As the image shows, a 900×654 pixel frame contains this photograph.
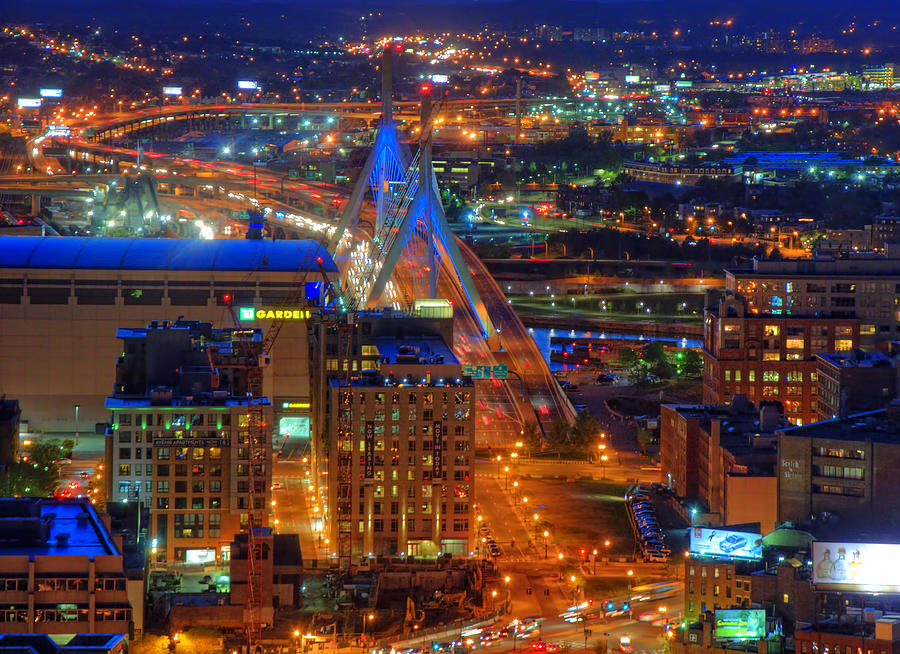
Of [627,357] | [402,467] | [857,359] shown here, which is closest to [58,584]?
[402,467]

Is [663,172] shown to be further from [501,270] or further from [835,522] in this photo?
[835,522]

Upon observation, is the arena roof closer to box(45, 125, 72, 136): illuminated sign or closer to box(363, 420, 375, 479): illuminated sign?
box(363, 420, 375, 479): illuminated sign

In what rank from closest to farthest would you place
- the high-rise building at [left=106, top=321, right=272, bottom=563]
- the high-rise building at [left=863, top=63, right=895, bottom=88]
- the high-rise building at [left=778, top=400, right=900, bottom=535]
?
the high-rise building at [left=778, top=400, right=900, bottom=535], the high-rise building at [left=106, top=321, right=272, bottom=563], the high-rise building at [left=863, top=63, right=895, bottom=88]

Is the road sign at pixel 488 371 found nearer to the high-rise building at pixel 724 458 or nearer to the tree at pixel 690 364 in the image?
the high-rise building at pixel 724 458

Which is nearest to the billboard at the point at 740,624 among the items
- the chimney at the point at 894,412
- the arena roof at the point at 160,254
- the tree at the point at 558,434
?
the chimney at the point at 894,412

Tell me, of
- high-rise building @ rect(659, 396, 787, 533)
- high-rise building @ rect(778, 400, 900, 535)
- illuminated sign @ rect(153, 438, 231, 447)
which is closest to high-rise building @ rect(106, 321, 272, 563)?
illuminated sign @ rect(153, 438, 231, 447)

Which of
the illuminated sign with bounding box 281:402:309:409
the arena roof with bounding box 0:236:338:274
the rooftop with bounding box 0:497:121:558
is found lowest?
the rooftop with bounding box 0:497:121:558
